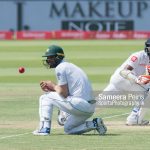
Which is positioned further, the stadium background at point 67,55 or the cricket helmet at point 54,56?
the cricket helmet at point 54,56

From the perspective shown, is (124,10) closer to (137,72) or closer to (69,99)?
(137,72)

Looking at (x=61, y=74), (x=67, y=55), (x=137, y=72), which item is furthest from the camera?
(x=67, y=55)

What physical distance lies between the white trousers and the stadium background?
238 mm

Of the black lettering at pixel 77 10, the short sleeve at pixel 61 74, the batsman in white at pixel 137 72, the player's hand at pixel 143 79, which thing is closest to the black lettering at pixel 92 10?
the black lettering at pixel 77 10

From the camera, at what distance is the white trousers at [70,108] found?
12.3m

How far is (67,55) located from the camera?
3291cm

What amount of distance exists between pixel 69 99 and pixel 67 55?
20619 millimetres

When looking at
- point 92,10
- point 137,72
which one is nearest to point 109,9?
point 92,10

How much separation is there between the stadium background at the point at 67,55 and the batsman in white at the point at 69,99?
0.20 m

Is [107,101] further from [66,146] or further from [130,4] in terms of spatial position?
[130,4]

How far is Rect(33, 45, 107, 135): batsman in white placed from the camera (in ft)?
40.2

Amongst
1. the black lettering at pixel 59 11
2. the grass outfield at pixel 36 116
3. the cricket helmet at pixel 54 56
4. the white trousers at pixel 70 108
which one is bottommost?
the black lettering at pixel 59 11

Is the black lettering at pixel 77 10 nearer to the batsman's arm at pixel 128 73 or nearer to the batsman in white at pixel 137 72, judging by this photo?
the batsman in white at pixel 137 72

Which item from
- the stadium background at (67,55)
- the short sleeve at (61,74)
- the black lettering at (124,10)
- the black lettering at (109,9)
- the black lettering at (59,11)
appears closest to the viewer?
the stadium background at (67,55)
